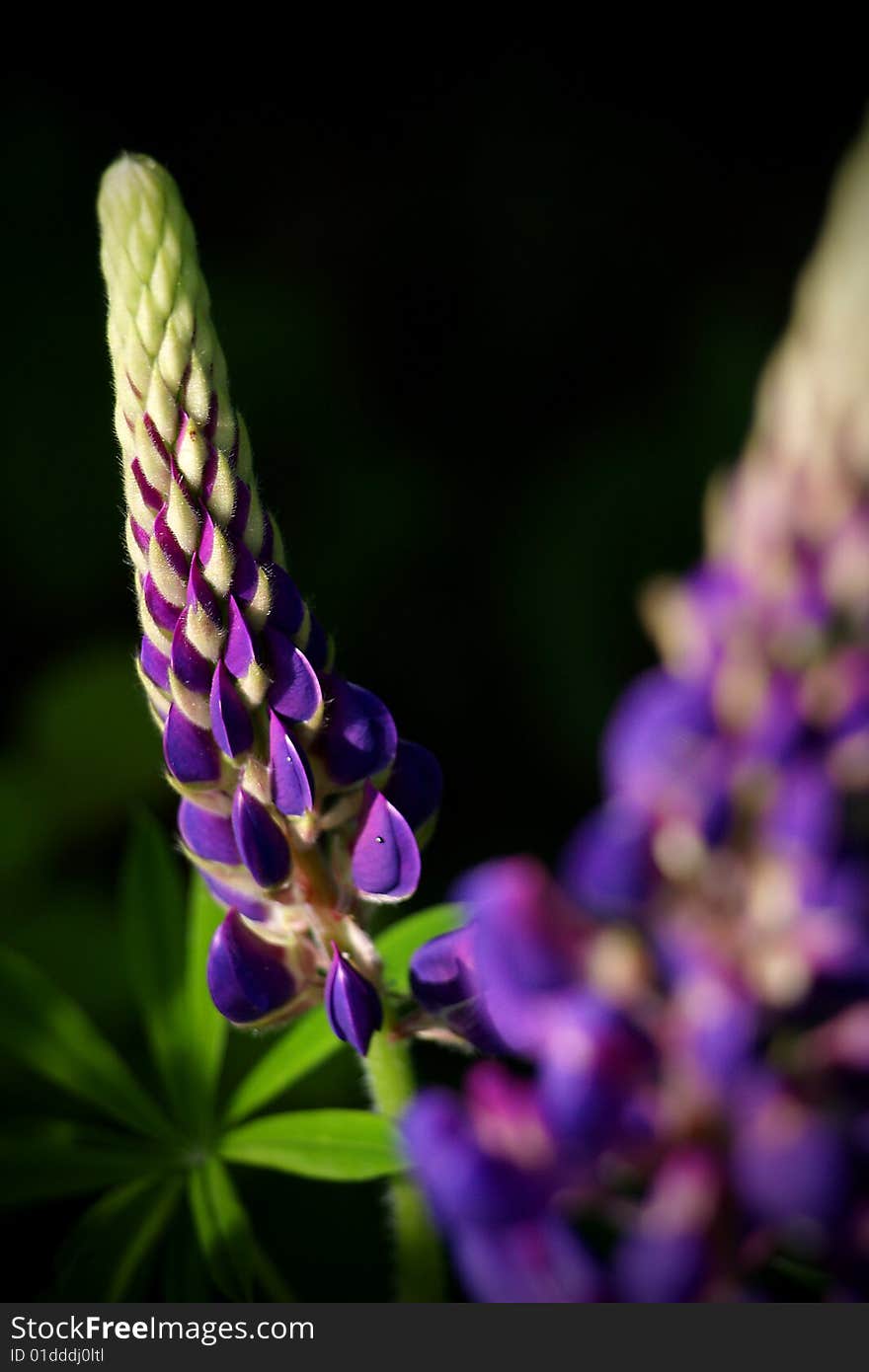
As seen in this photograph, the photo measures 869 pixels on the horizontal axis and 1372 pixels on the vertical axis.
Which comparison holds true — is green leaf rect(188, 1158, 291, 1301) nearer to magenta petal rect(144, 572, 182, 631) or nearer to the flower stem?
the flower stem

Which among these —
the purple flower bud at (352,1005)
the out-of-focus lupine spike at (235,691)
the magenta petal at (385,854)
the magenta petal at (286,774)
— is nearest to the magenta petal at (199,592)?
the out-of-focus lupine spike at (235,691)

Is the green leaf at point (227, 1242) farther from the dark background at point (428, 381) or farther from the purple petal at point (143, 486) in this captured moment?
the dark background at point (428, 381)

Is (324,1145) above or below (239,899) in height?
below

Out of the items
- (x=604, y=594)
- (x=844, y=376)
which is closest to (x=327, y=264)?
(x=604, y=594)

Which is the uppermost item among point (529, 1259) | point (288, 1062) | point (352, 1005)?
point (288, 1062)

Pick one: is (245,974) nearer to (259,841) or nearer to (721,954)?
(259,841)

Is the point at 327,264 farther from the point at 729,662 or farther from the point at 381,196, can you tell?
the point at 729,662

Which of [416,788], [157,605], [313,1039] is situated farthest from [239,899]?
[313,1039]
